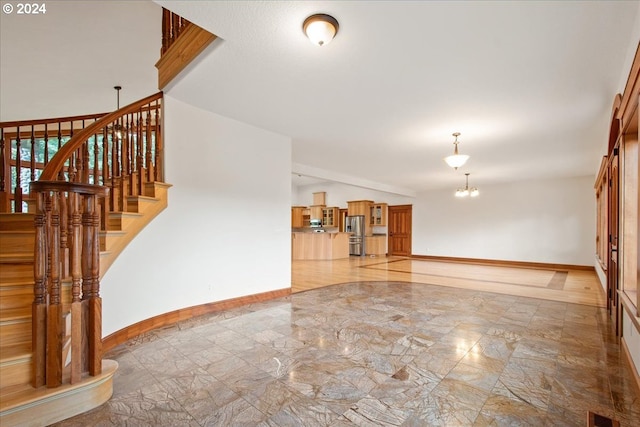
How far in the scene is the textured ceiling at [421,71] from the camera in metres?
2.05

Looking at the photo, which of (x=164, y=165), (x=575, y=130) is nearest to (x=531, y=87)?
(x=575, y=130)

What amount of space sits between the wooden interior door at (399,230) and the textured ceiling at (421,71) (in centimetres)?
655

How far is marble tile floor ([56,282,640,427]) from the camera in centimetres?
180

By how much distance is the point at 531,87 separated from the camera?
310 cm

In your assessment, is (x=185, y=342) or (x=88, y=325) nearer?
(x=88, y=325)

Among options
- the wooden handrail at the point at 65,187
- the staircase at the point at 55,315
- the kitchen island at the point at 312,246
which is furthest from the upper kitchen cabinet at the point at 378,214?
the wooden handrail at the point at 65,187

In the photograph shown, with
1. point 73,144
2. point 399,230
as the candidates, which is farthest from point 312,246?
point 73,144

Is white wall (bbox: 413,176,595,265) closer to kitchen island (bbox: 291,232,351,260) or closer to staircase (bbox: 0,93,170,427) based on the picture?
kitchen island (bbox: 291,232,351,260)

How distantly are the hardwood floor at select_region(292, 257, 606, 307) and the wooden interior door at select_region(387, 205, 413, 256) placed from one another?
3.33m

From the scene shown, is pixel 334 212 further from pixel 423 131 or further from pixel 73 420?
pixel 73 420

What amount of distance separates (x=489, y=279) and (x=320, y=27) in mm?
6595

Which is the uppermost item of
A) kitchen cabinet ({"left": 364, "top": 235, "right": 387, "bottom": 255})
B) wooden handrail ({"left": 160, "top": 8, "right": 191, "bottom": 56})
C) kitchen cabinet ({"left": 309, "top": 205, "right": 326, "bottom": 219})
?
wooden handrail ({"left": 160, "top": 8, "right": 191, "bottom": 56})

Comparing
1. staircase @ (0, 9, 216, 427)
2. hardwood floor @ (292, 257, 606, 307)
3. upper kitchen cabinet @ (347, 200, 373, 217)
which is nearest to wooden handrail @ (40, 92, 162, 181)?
staircase @ (0, 9, 216, 427)

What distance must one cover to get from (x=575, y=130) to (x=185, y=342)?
5.97m
